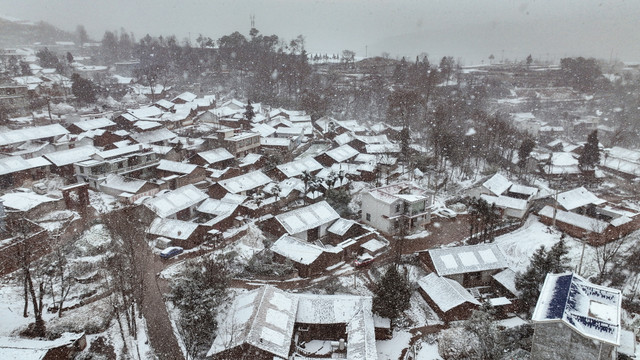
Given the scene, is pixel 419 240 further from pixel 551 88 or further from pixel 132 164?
pixel 551 88

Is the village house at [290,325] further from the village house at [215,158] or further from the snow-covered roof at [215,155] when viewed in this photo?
the snow-covered roof at [215,155]

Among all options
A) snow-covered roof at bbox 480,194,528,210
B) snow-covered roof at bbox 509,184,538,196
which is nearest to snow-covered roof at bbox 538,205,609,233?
snow-covered roof at bbox 480,194,528,210

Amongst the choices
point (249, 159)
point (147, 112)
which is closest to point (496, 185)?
point (249, 159)

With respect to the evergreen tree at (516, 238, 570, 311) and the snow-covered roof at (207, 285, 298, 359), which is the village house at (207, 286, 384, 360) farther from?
the evergreen tree at (516, 238, 570, 311)

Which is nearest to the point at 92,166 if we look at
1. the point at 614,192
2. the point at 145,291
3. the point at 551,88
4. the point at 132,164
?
the point at 132,164

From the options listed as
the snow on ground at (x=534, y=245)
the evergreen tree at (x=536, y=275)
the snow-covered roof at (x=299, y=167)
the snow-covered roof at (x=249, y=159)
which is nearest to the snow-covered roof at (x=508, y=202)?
the snow on ground at (x=534, y=245)
